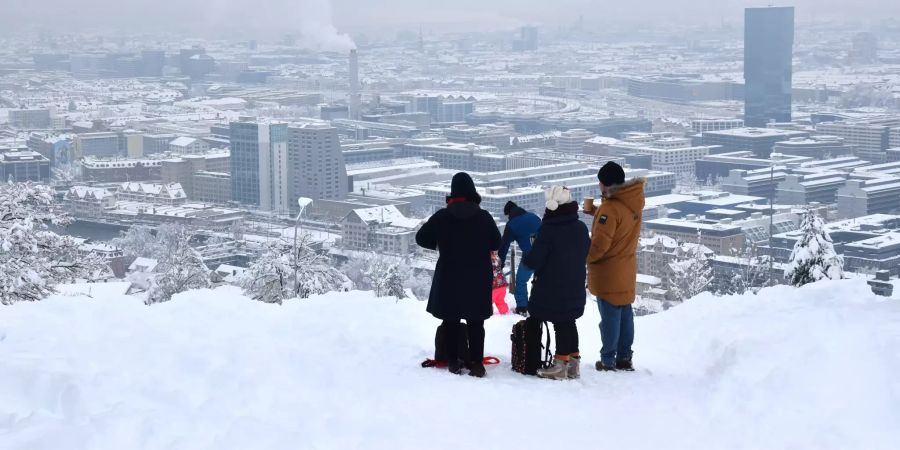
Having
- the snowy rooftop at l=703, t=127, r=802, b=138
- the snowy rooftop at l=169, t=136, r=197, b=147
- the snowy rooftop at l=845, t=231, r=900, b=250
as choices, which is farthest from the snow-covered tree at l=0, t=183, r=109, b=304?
the snowy rooftop at l=703, t=127, r=802, b=138

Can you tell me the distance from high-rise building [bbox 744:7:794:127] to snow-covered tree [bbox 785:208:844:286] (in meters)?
35.3

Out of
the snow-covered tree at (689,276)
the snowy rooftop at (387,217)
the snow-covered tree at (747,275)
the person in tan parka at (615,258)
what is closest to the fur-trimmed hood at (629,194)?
the person in tan parka at (615,258)

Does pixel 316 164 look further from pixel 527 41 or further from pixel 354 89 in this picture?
pixel 527 41

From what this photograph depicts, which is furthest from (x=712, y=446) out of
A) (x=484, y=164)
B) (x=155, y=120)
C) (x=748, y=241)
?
(x=155, y=120)

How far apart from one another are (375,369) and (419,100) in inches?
1736

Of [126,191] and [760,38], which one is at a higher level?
[760,38]

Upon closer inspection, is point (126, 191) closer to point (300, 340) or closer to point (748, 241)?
point (748, 241)

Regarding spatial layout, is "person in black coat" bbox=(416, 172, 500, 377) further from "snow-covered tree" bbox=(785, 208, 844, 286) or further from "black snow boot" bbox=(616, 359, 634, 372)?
"snow-covered tree" bbox=(785, 208, 844, 286)

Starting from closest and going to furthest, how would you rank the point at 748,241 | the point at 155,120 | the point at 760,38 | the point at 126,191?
the point at 748,241
the point at 126,191
the point at 155,120
the point at 760,38

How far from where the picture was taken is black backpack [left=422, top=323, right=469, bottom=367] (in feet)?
10.4

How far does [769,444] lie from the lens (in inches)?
102

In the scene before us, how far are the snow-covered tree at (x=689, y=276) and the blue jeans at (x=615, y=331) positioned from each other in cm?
942

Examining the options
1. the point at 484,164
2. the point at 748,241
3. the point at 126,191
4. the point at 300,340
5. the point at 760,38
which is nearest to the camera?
the point at 300,340

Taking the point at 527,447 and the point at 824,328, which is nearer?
the point at 527,447
